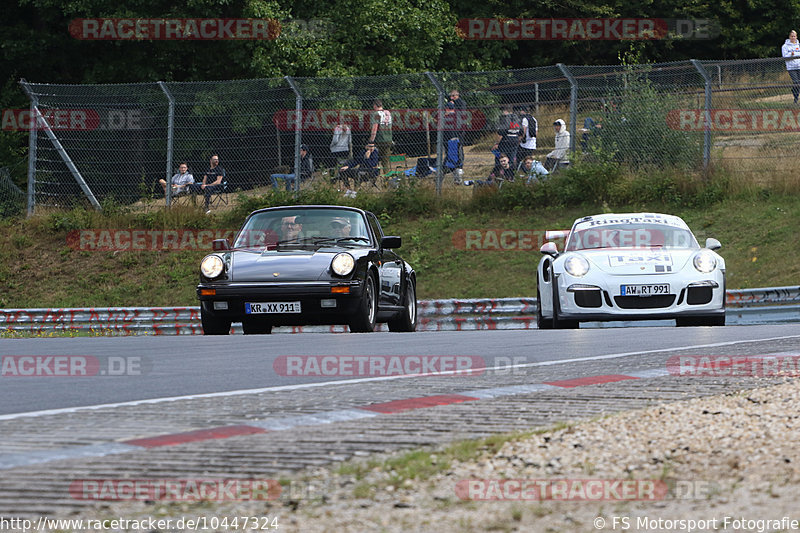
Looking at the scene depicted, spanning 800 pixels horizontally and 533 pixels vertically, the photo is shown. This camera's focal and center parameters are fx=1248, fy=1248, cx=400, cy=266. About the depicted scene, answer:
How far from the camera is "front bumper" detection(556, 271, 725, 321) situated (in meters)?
12.7

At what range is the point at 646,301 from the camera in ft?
41.7

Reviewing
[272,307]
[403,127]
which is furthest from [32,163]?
[272,307]

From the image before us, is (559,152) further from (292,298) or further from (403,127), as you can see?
(292,298)

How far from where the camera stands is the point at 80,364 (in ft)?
28.9

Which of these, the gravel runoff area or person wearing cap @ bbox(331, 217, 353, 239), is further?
person wearing cap @ bbox(331, 217, 353, 239)

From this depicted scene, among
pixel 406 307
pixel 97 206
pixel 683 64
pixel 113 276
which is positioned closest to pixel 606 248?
pixel 406 307

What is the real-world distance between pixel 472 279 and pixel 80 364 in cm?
1236

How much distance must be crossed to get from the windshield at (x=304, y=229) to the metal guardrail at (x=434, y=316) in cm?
377

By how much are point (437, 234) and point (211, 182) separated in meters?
4.54

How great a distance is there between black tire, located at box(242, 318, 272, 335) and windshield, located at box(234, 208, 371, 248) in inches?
33.4

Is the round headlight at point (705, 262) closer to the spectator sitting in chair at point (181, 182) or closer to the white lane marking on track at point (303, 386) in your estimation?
the white lane marking on track at point (303, 386)

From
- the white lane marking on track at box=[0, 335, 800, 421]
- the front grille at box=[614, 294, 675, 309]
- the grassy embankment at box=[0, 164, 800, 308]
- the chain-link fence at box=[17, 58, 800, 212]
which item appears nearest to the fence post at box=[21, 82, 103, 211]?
the chain-link fence at box=[17, 58, 800, 212]

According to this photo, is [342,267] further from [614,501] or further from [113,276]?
[113,276]

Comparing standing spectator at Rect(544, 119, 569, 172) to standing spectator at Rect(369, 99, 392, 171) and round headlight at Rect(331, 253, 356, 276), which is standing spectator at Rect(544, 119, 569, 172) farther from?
round headlight at Rect(331, 253, 356, 276)
